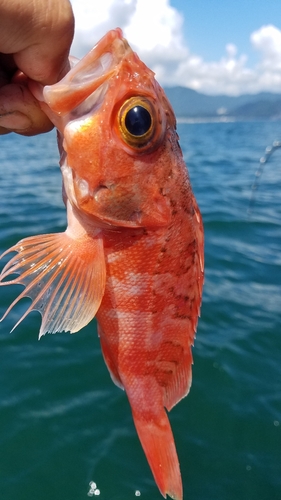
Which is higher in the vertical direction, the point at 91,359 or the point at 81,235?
the point at 81,235

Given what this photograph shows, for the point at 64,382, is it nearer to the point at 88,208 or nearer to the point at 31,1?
the point at 88,208

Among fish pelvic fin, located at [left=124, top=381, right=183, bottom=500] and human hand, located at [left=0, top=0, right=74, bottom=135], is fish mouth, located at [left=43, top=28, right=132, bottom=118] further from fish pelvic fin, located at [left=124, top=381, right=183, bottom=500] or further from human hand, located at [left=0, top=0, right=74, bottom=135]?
fish pelvic fin, located at [left=124, top=381, right=183, bottom=500]

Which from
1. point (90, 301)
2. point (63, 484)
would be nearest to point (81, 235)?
point (90, 301)

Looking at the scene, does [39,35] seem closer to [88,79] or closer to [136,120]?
[88,79]

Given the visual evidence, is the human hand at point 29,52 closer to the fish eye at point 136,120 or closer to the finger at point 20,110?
the finger at point 20,110

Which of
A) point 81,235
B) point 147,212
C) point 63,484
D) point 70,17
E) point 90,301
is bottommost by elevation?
point 63,484

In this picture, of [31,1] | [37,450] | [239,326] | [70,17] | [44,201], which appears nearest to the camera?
[31,1]

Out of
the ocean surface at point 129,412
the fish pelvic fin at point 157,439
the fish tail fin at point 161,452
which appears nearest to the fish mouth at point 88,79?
the fish pelvic fin at point 157,439

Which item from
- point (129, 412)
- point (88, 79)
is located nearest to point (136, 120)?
point (88, 79)
